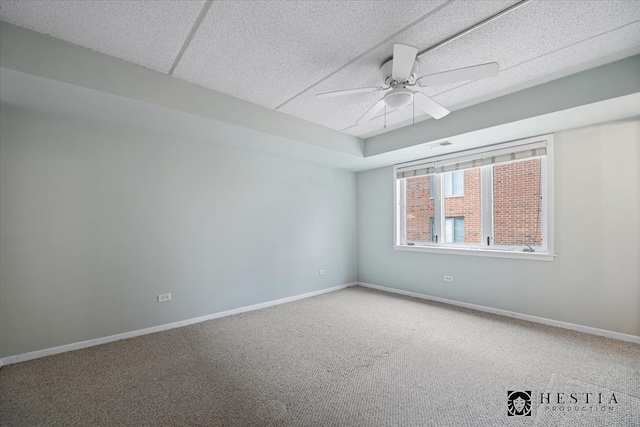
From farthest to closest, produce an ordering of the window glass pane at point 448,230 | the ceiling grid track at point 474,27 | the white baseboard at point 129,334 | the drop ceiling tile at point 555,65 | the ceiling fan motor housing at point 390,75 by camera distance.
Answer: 1. the window glass pane at point 448,230
2. the white baseboard at point 129,334
3. the ceiling fan motor housing at point 390,75
4. the drop ceiling tile at point 555,65
5. the ceiling grid track at point 474,27

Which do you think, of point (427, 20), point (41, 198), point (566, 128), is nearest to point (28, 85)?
point (41, 198)

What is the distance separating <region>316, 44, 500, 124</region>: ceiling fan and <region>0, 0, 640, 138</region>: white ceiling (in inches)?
7.5

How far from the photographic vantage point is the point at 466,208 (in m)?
4.32

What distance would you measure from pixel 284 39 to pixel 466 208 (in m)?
3.59

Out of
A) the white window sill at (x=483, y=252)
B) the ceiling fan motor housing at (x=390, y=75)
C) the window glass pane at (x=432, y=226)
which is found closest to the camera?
the ceiling fan motor housing at (x=390, y=75)

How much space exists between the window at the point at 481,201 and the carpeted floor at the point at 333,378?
1151mm

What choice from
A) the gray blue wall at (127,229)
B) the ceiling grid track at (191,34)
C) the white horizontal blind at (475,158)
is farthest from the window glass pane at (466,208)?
the ceiling grid track at (191,34)

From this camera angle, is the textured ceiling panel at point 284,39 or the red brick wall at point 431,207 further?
the red brick wall at point 431,207

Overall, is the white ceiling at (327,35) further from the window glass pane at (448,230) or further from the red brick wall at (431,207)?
the window glass pane at (448,230)

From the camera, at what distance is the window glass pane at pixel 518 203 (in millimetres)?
3611

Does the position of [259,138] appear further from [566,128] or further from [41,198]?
[566,128]

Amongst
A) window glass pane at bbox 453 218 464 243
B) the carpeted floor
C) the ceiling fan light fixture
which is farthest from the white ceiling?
the carpeted floor

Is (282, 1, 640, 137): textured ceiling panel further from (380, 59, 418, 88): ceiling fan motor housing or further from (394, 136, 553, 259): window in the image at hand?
(394, 136, 553, 259): window

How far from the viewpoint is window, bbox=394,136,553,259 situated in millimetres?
3574
